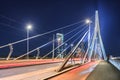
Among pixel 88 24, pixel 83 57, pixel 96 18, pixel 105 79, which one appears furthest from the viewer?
pixel 96 18

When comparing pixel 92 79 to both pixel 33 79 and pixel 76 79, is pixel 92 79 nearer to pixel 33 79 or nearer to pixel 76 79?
pixel 76 79

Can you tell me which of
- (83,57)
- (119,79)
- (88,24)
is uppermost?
(88,24)

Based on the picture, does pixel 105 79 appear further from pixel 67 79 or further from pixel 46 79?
pixel 46 79

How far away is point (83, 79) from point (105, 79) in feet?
3.75

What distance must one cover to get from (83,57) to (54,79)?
19.1m

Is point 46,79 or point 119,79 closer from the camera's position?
point 46,79

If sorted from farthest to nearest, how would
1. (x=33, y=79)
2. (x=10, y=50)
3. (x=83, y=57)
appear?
(x=83, y=57) → (x=10, y=50) → (x=33, y=79)

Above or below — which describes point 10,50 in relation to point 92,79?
Answer: above

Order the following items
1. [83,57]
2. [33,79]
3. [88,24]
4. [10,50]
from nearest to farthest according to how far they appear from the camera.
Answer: [33,79] → [10,50] → [83,57] → [88,24]

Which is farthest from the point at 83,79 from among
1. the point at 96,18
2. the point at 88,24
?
the point at 96,18

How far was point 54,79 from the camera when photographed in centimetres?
1082

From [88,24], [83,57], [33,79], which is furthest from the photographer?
[88,24]

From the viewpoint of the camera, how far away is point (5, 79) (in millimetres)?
10375

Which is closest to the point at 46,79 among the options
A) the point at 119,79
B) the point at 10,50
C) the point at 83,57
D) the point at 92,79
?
the point at 92,79
